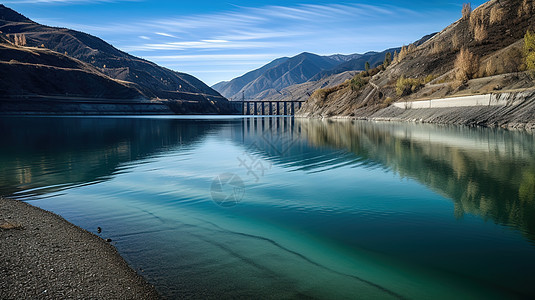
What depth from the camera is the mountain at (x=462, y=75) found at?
6731 centimetres

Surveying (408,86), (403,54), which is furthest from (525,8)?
(408,86)

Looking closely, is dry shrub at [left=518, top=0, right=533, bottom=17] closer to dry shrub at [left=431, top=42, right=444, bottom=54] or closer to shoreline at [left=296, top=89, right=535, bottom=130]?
A: dry shrub at [left=431, top=42, right=444, bottom=54]

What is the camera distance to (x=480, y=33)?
11775 centimetres

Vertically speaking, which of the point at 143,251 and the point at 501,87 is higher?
the point at 501,87

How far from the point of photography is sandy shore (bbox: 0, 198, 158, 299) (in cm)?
732

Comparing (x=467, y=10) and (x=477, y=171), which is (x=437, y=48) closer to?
(x=467, y=10)

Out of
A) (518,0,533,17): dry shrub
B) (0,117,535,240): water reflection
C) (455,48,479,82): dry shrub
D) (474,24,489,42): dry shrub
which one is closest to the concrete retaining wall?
(455,48,479,82): dry shrub

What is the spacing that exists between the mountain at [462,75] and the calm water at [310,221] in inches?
1742

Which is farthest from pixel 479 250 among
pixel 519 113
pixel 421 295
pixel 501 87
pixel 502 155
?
pixel 501 87

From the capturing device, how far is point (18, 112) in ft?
520

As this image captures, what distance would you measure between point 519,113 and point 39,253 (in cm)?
6519

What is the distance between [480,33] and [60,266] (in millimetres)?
134452

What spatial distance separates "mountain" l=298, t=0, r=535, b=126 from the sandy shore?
203 feet

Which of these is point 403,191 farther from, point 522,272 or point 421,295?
point 421,295
